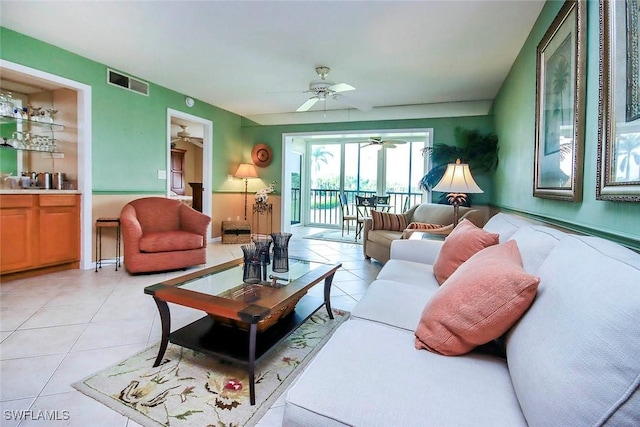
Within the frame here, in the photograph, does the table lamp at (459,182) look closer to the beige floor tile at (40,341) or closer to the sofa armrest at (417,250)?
the sofa armrest at (417,250)

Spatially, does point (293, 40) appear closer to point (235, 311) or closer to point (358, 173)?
point (235, 311)

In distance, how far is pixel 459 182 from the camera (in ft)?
9.47

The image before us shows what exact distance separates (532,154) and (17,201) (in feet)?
15.2

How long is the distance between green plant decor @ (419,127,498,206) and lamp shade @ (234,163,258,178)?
3033 millimetres

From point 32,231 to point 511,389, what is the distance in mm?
4143

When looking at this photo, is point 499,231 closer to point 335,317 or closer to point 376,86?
point 335,317

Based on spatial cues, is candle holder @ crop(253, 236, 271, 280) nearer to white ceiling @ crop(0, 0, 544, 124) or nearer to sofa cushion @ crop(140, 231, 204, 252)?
white ceiling @ crop(0, 0, 544, 124)

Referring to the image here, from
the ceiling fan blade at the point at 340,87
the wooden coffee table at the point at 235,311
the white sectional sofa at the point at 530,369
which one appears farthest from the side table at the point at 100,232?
the white sectional sofa at the point at 530,369

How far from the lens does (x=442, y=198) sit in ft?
16.0

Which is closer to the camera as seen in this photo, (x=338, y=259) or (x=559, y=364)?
(x=559, y=364)

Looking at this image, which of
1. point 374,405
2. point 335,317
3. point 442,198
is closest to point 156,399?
point 374,405

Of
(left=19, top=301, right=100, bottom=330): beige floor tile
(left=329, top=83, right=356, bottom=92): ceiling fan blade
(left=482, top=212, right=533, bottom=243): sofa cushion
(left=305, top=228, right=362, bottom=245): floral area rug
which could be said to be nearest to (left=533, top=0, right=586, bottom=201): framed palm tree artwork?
(left=482, top=212, right=533, bottom=243): sofa cushion

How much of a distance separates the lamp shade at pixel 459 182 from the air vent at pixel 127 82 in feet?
12.8

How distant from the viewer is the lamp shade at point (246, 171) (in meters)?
5.93
